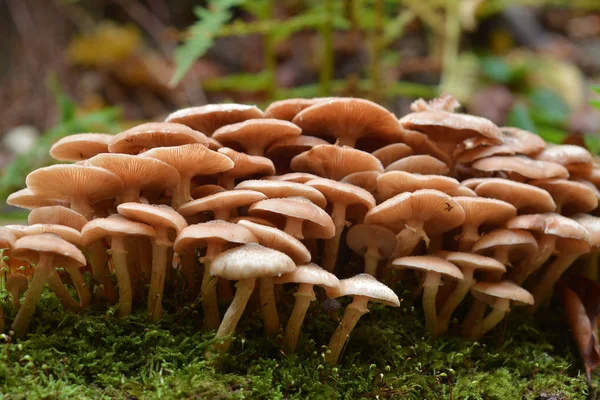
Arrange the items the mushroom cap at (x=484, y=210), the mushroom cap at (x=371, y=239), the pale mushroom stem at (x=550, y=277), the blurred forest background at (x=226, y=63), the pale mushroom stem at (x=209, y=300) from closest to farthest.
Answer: the pale mushroom stem at (x=209, y=300), the mushroom cap at (x=484, y=210), the mushroom cap at (x=371, y=239), the pale mushroom stem at (x=550, y=277), the blurred forest background at (x=226, y=63)

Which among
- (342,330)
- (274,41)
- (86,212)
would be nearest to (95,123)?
(274,41)

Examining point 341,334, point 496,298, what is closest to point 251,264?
point 341,334

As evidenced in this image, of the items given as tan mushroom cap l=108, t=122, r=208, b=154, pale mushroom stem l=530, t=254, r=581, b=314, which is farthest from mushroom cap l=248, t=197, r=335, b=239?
pale mushroom stem l=530, t=254, r=581, b=314

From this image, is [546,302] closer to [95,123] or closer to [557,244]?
[557,244]

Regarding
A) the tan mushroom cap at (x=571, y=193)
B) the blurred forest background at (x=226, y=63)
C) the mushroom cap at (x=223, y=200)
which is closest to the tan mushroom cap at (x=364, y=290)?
the mushroom cap at (x=223, y=200)

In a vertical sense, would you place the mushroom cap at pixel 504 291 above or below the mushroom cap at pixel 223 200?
below

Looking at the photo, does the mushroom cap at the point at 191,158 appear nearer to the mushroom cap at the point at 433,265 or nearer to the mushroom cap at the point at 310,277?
the mushroom cap at the point at 310,277
